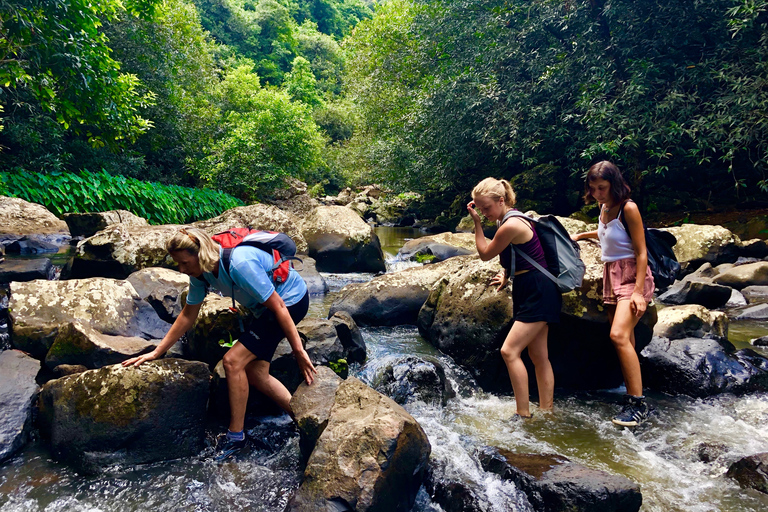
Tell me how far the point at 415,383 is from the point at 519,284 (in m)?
1.52

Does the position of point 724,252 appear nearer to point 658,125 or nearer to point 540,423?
point 658,125

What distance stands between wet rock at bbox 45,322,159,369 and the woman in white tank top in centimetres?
426

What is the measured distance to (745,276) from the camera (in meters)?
9.34

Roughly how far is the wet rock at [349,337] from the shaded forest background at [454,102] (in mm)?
6864

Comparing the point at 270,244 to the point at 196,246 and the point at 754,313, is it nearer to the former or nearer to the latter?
the point at 196,246

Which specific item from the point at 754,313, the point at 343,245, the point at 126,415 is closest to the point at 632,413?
the point at 126,415

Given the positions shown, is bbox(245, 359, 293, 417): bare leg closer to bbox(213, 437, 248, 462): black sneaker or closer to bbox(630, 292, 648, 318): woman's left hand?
bbox(213, 437, 248, 462): black sneaker

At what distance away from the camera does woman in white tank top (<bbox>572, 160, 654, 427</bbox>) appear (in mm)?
3777

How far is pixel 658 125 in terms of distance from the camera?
12.6 m

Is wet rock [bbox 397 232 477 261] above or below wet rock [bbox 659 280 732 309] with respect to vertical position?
below

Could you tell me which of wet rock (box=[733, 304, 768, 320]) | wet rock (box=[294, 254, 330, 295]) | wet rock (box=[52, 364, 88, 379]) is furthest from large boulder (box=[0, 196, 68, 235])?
wet rock (box=[733, 304, 768, 320])

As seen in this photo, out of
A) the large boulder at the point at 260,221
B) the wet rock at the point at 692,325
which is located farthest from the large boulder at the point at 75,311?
the wet rock at the point at 692,325

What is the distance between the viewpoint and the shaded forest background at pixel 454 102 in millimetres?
10336

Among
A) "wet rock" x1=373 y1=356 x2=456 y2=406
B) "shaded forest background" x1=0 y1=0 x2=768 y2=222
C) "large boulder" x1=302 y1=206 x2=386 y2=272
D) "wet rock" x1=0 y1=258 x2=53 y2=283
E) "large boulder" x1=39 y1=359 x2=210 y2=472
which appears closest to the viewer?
"large boulder" x1=39 y1=359 x2=210 y2=472
